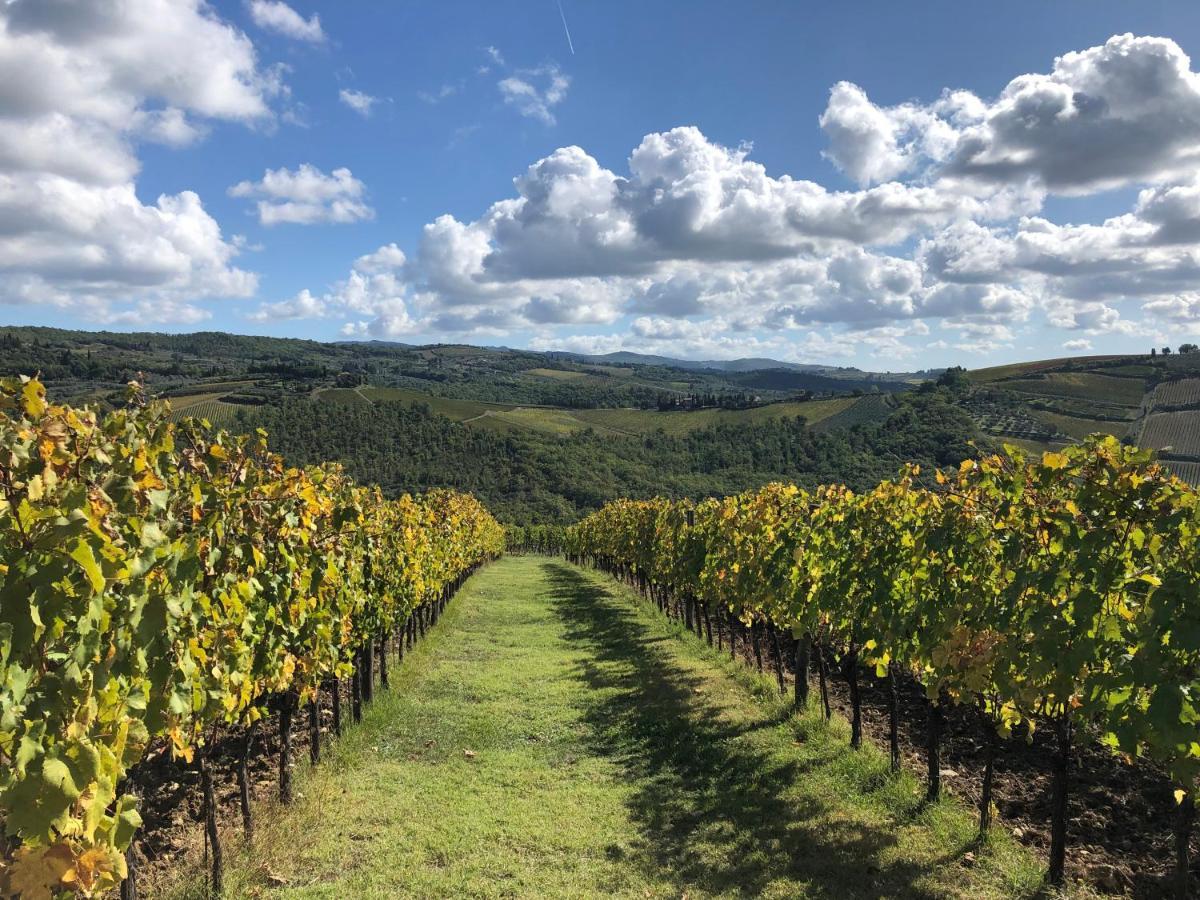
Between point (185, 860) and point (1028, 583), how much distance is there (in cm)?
739

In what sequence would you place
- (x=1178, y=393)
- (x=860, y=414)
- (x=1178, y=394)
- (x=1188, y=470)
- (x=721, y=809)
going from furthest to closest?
(x=860, y=414)
(x=1178, y=393)
(x=1178, y=394)
(x=1188, y=470)
(x=721, y=809)

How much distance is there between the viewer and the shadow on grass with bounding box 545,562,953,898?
633cm

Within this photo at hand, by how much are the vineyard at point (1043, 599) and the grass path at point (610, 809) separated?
0.90 m

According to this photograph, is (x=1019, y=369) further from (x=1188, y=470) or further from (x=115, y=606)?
(x=115, y=606)

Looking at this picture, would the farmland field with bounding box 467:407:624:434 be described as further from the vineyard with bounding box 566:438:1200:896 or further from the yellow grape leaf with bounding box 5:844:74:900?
the yellow grape leaf with bounding box 5:844:74:900

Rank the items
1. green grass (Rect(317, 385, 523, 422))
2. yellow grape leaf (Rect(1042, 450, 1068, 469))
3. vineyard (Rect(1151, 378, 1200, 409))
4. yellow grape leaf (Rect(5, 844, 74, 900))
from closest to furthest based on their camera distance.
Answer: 1. yellow grape leaf (Rect(5, 844, 74, 900))
2. yellow grape leaf (Rect(1042, 450, 1068, 469))
3. vineyard (Rect(1151, 378, 1200, 409))
4. green grass (Rect(317, 385, 523, 422))

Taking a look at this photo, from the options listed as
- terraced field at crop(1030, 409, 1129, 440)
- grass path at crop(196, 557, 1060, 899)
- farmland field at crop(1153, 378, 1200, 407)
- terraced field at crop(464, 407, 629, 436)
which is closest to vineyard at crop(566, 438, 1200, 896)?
grass path at crop(196, 557, 1060, 899)

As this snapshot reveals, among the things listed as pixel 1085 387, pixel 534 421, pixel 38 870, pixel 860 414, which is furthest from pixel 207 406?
pixel 1085 387

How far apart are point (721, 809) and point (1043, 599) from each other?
411cm

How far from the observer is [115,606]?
346 centimetres

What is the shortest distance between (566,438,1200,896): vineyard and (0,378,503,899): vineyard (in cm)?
547

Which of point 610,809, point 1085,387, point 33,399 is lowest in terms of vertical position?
point 610,809

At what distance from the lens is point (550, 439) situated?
134 metres

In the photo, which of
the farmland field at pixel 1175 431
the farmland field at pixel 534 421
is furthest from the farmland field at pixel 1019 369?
the farmland field at pixel 534 421
